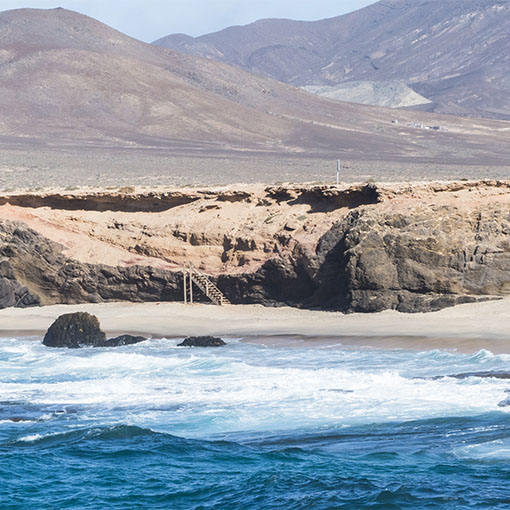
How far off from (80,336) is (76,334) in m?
0.11

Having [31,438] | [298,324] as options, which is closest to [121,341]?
[298,324]

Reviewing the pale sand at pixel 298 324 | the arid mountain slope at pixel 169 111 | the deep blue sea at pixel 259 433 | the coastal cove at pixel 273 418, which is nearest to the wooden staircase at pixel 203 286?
the pale sand at pixel 298 324

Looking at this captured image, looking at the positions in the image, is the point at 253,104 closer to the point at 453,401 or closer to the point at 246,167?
the point at 246,167

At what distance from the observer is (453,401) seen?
15391 mm

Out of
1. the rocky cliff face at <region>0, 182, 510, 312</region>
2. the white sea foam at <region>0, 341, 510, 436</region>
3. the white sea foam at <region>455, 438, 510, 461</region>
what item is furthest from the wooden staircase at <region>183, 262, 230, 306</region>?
the white sea foam at <region>455, 438, 510, 461</region>

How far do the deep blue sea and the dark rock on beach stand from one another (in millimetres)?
2476

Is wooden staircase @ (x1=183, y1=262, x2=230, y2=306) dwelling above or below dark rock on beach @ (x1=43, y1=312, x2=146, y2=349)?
above

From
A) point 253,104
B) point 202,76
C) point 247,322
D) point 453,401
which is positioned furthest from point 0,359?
point 202,76

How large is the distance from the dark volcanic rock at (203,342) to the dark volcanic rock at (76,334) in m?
2.11

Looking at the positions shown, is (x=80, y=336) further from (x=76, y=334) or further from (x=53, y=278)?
(x=53, y=278)

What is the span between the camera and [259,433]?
14.3m

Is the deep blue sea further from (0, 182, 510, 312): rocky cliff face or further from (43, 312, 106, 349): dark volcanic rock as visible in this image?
(0, 182, 510, 312): rocky cliff face

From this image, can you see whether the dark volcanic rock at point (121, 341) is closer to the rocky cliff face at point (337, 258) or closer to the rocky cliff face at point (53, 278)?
the rocky cliff face at point (337, 258)

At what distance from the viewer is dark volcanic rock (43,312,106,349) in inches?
908
